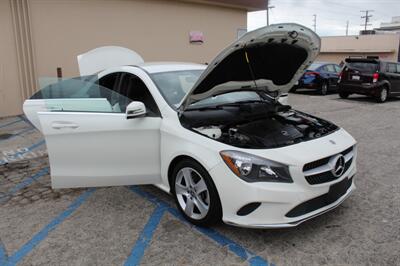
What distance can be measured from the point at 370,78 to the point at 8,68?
11.6 m

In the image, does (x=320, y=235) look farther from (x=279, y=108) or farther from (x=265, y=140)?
(x=279, y=108)

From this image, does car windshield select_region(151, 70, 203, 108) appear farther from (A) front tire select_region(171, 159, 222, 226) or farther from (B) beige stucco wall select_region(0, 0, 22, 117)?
(B) beige stucco wall select_region(0, 0, 22, 117)

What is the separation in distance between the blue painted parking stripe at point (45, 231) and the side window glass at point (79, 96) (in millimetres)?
1114

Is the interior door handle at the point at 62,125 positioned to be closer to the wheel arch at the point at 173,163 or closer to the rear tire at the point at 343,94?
the wheel arch at the point at 173,163

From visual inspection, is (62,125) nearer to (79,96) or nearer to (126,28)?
(79,96)

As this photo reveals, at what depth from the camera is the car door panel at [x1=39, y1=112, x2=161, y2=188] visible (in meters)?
3.78

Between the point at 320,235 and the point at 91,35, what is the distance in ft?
32.3

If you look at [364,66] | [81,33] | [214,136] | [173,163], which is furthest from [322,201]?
[364,66]

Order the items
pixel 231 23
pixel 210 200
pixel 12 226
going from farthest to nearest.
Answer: pixel 231 23 → pixel 12 226 → pixel 210 200

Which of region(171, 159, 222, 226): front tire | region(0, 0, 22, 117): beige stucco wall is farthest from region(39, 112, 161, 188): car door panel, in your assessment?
region(0, 0, 22, 117): beige stucco wall

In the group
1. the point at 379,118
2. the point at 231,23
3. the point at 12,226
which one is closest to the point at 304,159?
the point at 12,226

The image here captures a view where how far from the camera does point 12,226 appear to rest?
3762 mm

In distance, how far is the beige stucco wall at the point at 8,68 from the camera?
9641 mm

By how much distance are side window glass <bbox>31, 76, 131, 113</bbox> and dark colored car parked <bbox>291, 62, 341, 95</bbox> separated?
1226 centimetres
